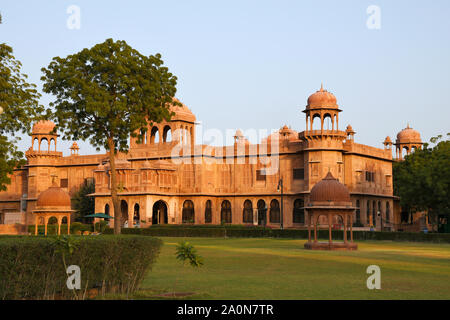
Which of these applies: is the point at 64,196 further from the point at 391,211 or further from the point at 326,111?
the point at 391,211

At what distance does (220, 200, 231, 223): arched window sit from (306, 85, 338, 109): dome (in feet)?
52.7

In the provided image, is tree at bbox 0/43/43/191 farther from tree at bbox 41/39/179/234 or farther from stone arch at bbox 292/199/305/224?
stone arch at bbox 292/199/305/224

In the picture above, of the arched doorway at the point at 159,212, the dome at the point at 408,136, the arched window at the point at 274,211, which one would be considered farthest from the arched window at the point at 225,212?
the dome at the point at 408,136

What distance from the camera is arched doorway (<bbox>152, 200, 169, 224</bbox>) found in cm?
7144

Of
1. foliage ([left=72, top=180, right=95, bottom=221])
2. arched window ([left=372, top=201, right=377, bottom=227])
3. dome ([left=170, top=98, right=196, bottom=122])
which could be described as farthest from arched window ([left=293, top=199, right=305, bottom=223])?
foliage ([left=72, top=180, right=95, bottom=221])

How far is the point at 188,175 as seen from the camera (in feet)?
229

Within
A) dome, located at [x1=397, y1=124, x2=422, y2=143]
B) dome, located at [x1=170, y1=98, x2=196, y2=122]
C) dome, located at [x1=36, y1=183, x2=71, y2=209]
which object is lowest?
dome, located at [x1=36, y1=183, x2=71, y2=209]

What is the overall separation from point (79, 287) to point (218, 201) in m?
57.8

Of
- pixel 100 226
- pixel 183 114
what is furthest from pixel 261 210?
pixel 100 226

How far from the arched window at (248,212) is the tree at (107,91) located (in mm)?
35803

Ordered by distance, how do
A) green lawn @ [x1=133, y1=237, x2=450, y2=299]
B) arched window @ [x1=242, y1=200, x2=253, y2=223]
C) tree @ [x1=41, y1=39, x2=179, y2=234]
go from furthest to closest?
arched window @ [x1=242, y1=200, x2=253, y2=223], tree @ [x1=41, y1=39, x2=179, y2=234], green lawn @ [x1=133, y1=237, x2=450, y2=299]

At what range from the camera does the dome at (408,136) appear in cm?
8556
